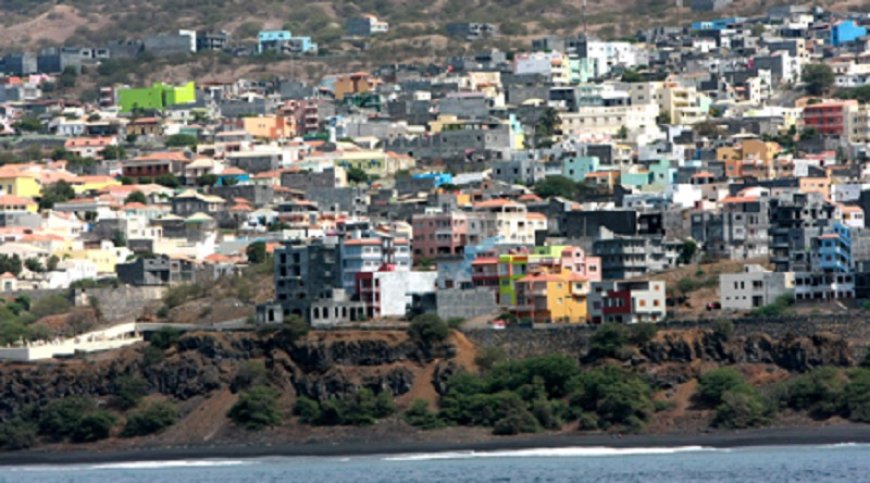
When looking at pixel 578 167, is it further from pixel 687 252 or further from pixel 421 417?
pixel 421 417

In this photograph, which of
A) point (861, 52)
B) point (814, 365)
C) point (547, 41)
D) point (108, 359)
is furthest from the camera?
point (547, 41)

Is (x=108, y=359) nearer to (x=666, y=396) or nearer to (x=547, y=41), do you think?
(x=666, y=396)

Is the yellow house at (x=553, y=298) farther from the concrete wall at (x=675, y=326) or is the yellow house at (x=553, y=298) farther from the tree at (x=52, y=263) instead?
the tree at (x=52, y=263)

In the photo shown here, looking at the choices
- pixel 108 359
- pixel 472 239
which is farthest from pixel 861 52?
pixel 108 359

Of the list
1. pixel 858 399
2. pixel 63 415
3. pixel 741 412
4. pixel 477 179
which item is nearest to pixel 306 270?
pixel 63 415

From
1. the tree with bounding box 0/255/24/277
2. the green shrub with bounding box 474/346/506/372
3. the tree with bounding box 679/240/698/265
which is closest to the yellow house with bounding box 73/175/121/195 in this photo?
the tree with bounding box 0/255/24/277

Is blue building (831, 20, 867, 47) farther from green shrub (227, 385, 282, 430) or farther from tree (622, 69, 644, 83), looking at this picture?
green shrub (227, 385, 282, 430)

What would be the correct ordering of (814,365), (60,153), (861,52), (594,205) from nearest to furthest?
(814,365) < (594,205) < (60,153) < (861,52)

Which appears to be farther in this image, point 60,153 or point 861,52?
point 861,52
